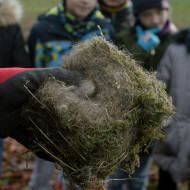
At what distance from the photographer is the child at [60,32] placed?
12.6 ft

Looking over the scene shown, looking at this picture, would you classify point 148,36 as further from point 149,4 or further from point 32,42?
point 32,42

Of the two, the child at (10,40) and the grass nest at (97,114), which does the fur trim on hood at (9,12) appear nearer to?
the child at (10,40)

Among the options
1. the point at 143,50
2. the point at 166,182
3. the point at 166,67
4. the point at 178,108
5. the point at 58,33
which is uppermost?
the point at 58,33

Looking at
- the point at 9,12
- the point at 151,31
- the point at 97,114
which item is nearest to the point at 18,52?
the point at 9,12

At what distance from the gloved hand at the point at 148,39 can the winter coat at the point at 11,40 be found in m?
1.57

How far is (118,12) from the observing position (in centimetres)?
466

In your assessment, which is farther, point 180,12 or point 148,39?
point 180,12

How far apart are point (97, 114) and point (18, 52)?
238 centimetres

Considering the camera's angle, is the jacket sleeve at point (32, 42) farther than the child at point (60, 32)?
Yes

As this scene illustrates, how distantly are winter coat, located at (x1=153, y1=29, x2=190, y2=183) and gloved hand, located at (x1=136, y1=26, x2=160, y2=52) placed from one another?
21 centimetres

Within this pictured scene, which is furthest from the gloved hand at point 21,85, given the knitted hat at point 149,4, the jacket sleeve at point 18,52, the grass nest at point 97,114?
the knitted hat at point 149,4

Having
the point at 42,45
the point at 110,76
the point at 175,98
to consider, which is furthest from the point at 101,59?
the point at 42,45

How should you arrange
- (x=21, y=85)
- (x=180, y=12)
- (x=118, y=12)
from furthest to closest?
(x=180, y=12) < (x=118, y=12) < (x=21, y=85)

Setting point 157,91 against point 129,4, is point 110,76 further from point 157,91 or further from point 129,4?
point 129,4
